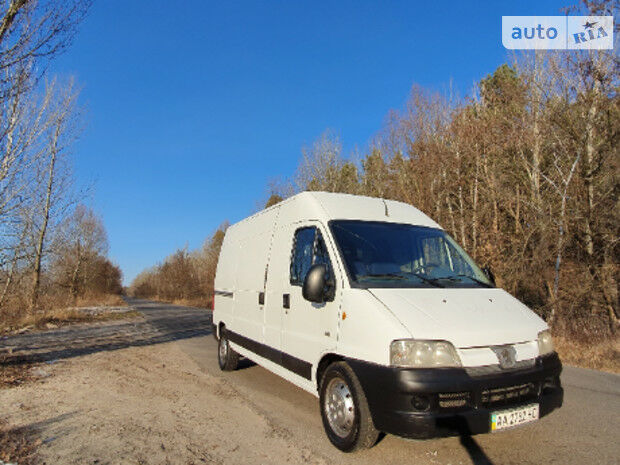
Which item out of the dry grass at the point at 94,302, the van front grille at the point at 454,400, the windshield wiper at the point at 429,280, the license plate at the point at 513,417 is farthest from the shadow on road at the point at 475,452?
the dry grass at the point at 94,302

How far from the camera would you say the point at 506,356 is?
10.8ft

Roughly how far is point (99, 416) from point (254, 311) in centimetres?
221

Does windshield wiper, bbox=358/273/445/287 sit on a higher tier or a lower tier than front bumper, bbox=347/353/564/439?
higher

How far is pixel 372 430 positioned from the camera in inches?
132

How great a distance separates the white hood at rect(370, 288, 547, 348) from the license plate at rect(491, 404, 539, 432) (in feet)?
1.68

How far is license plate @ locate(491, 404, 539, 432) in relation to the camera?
3.11m

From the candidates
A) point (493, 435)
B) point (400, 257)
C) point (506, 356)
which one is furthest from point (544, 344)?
point (400, 257)

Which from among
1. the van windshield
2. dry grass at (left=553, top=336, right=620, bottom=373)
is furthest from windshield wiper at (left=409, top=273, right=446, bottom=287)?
dry grass at (left=553, top=336, right=620, bottom=373)

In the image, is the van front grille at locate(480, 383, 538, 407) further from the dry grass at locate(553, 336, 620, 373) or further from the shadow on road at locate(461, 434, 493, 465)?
the dry grass at locate(553, 336, 620, 373)

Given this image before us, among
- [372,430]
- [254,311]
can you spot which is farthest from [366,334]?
[254,311]

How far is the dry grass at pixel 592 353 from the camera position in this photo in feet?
23.8

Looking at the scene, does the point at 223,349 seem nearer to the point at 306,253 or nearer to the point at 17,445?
the point at 306,253

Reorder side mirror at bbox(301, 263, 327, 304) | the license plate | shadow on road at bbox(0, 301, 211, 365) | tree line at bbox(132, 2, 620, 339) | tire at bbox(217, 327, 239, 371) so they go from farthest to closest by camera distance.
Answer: tree line at bbox(132, 2, 620, 339) < shadow on road at bbox(0, 301, 211, 365) < tire at bbox(217, 327, 239, 371) < side mirror at bbox(301, 263, 327, 304) < the license plate

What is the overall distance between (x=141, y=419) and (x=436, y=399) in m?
3.20
